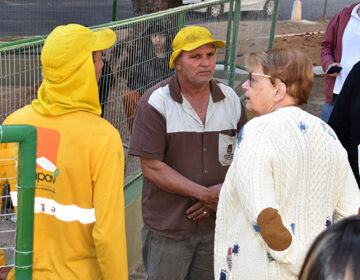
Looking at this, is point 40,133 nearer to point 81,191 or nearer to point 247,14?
point 81,191

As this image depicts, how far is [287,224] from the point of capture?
8.61 ft

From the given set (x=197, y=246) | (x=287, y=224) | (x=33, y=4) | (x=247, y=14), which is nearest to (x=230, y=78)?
(x=247, y=14)

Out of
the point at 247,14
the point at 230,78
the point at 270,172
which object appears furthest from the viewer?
the point at 247,14

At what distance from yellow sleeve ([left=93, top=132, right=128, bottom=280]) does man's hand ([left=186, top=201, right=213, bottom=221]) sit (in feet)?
3.22

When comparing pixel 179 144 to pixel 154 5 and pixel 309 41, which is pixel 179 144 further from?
pixel 309 41

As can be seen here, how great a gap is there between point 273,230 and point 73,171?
2.97 ft

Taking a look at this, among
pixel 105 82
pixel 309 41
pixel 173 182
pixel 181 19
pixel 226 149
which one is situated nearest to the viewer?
pixel 173 182

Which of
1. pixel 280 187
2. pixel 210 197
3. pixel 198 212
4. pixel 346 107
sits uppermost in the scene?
pixel 346 107

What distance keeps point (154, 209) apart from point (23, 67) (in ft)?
3.80

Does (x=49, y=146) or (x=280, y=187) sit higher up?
(x=49, y=146)

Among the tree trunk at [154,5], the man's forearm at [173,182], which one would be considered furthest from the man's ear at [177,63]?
the tree trunk at [154,5]

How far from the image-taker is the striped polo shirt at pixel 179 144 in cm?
352

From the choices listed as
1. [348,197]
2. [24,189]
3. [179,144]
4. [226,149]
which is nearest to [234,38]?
[226,149]

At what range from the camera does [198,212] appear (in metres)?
3.57
